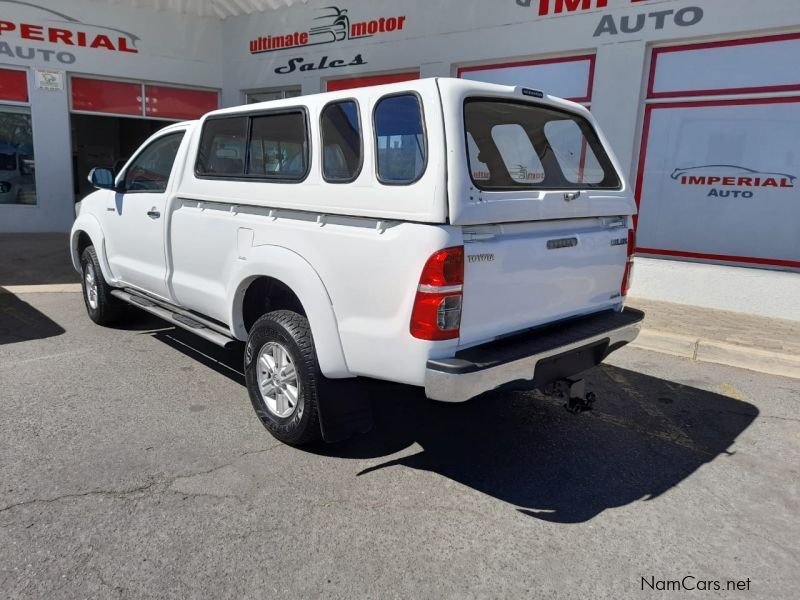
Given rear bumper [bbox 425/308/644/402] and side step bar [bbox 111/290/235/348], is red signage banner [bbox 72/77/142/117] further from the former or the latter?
rear bumper [bbox 425/308/644/402]

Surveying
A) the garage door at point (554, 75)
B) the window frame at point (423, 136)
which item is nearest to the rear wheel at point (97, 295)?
the window frame at point (423, 136)

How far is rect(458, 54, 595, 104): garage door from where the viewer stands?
8.76m

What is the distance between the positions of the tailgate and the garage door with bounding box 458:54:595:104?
572 centimetres

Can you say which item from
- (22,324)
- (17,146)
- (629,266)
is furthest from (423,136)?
(17,146)

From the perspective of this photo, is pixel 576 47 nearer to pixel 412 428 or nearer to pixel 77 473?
pixel 412 428

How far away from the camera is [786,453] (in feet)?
12.6

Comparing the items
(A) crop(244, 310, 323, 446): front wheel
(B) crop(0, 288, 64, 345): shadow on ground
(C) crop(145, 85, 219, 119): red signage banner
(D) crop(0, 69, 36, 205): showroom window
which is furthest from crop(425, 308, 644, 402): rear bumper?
(D) crop(0, 69, 36, 205): showroom window

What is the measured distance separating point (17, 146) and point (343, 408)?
1223 centimetres

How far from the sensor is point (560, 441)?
3.90 meters

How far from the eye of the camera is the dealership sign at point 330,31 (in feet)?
35.2

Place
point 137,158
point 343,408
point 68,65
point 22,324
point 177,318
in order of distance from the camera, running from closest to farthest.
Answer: point 343,408 → point 177,318 → point 137,158 → point 22,324 → point 68,65

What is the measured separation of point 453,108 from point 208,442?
2455mm

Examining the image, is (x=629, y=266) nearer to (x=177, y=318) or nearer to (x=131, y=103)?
(x=177, y=318)

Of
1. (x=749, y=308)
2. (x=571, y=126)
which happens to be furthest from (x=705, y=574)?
(x=749, y=308)
